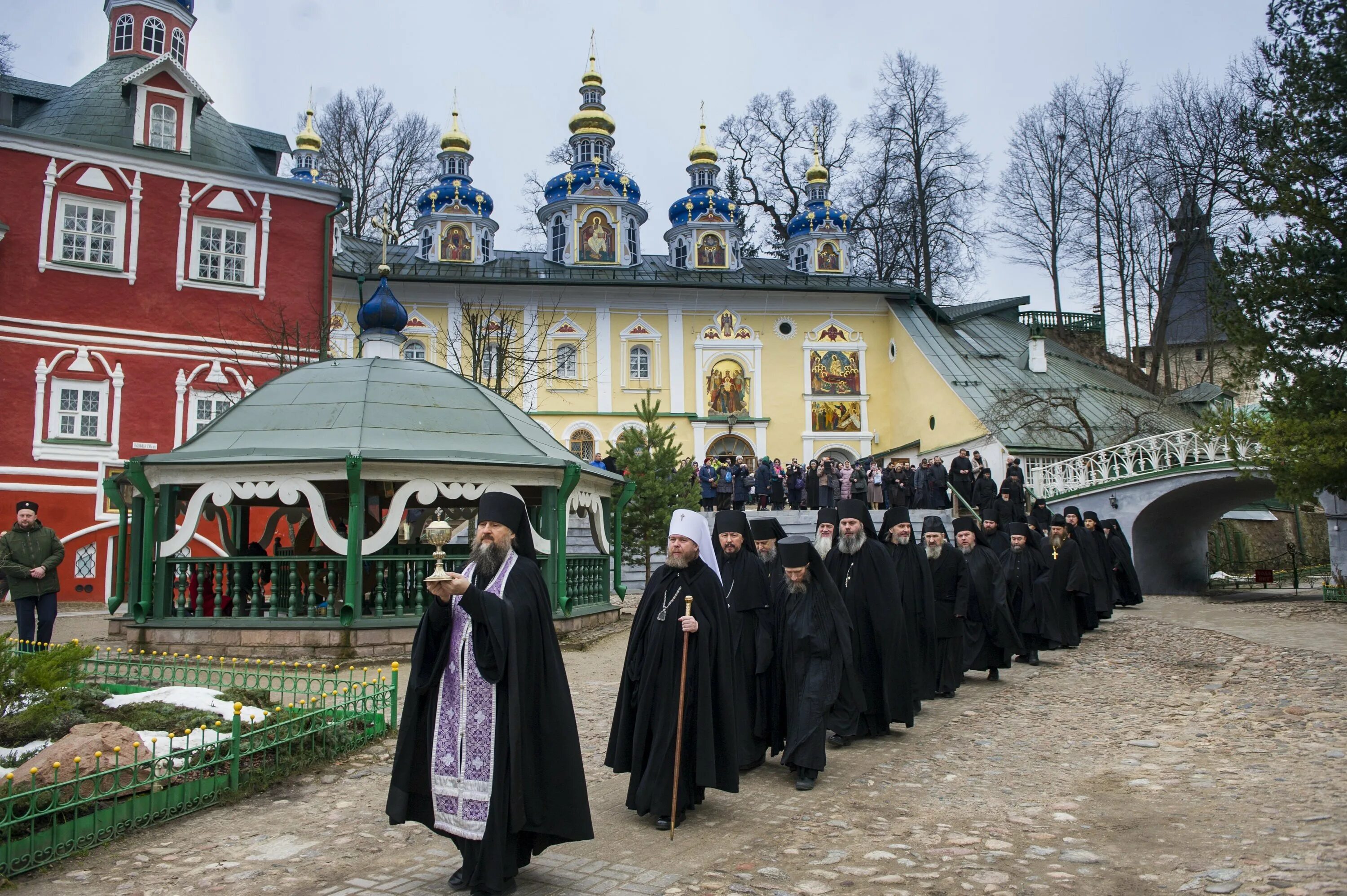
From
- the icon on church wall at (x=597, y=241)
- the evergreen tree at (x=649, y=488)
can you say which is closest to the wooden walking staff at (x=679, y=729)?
the evergreen tree at (x=649, y=488)

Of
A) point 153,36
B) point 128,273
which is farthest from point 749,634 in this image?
point 153,36

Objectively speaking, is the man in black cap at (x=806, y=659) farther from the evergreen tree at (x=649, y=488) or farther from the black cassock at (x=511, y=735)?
the evergreen tree at (x=649, y=488)

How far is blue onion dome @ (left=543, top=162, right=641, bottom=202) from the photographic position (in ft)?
127

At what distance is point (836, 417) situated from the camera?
37750mm

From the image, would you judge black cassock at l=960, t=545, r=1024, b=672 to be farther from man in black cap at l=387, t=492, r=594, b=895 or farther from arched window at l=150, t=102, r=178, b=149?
arched window at l=150, t=102, r=178, b=149

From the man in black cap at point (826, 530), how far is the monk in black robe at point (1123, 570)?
37.9 ft

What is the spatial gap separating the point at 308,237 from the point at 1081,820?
22615 millimetres

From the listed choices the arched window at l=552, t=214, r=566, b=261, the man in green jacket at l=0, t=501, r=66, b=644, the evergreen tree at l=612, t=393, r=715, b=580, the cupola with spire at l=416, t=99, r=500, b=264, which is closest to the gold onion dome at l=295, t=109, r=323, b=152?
the cupola with spire at l=416, t=99, r=500, b=264

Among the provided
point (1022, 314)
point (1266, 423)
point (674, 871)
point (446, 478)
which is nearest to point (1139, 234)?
point (1022, 314)

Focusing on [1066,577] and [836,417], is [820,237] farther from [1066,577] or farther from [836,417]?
[1066,577]

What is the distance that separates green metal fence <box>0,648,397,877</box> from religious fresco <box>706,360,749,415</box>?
28.3 metres

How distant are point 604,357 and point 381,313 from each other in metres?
21.8

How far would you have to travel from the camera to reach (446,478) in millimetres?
12016

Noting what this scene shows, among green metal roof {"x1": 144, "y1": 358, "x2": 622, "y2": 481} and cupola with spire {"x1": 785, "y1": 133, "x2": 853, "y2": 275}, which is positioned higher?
cupola with spire {"x1": 785, "y1": 133, "x2": 853, "y2": 275}
